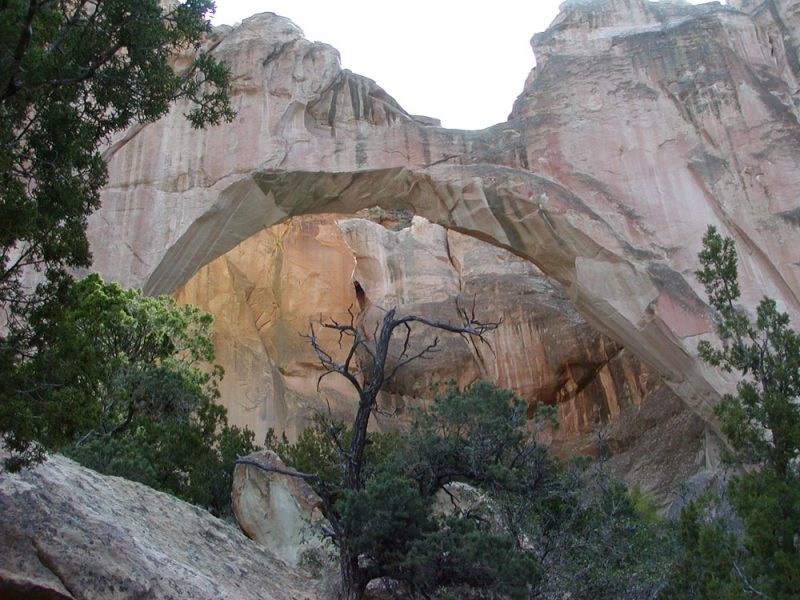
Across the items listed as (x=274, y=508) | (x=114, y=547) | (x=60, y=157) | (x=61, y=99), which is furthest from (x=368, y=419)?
(x=61, y=99)

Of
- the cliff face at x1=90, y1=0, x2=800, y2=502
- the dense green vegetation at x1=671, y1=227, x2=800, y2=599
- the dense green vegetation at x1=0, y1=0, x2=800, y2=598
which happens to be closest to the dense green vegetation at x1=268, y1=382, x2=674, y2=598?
the dense green vegetation at x1=0, y1=0, x2=800, y2=598

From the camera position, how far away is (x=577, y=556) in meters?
11.1

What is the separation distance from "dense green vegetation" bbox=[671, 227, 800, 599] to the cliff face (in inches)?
222

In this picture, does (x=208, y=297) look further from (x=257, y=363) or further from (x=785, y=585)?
(x=785, y=585)

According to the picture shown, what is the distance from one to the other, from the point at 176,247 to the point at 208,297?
8928mm

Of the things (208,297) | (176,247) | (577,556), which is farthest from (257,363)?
(577,556)

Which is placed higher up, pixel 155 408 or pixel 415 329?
pixel 415 329

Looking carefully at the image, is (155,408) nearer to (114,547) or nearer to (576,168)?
(114,547)

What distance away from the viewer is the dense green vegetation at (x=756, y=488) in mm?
8477

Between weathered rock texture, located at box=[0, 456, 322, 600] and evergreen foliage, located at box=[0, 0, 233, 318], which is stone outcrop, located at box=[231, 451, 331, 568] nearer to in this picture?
weathered rock texture, located at box=[0, 456, 322, 600]

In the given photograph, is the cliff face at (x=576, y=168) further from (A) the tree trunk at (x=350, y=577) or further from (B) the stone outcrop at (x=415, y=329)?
(A) the tree trunk at (x=350, y=577)

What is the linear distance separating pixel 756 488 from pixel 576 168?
30.9 feet

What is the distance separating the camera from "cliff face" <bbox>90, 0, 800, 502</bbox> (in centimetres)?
1623

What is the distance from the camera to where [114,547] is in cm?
749
